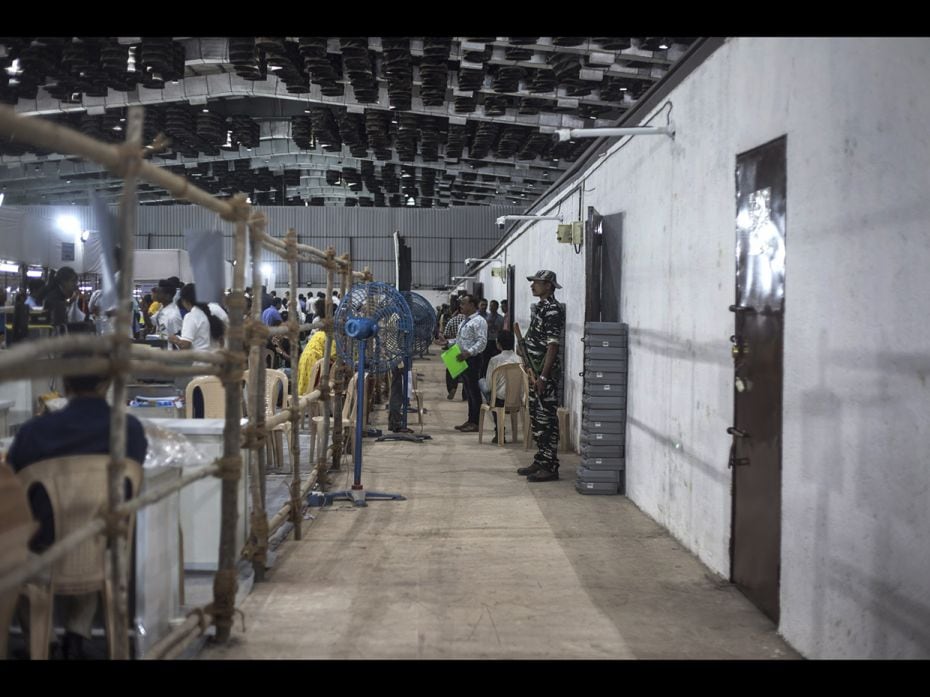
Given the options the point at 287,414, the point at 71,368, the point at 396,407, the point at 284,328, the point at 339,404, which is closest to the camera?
the point at 71,368

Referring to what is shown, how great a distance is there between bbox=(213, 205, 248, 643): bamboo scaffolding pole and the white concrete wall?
2.36 m

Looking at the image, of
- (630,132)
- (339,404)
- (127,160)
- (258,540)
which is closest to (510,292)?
(339,404)

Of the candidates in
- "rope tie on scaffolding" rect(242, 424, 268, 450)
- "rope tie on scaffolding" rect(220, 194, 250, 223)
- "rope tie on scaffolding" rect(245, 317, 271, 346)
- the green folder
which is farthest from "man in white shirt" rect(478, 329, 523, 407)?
"rope tie on scaffolding" rect(220, 194, 250, 223)

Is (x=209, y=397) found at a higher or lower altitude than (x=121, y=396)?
lower

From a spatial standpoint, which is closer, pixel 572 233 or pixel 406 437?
pixel 572 233

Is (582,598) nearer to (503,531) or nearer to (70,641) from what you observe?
(503,531)

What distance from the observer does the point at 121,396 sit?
2.57m

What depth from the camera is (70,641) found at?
9.97 feet

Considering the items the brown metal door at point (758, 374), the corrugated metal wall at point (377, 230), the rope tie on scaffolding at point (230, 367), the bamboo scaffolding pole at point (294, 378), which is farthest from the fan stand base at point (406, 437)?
the corrugated metal wall at point (377, 230)

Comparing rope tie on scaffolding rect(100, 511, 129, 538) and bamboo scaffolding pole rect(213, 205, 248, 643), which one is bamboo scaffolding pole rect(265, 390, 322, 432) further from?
rope tie on scaffolding rect(100, 511, 129, 538)

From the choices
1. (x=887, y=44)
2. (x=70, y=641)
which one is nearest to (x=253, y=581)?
(x=70, y=641)

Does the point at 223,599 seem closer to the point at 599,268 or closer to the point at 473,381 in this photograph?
the point at 599,268

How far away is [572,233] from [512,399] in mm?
2007
